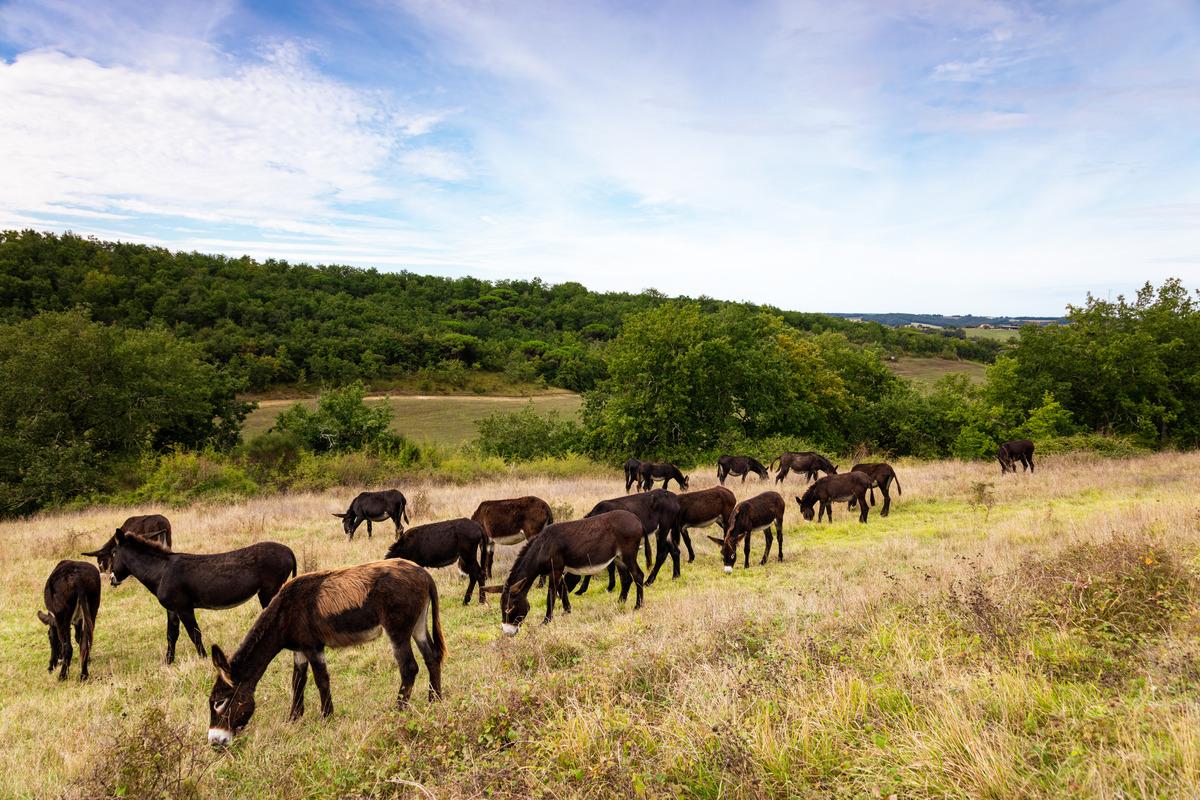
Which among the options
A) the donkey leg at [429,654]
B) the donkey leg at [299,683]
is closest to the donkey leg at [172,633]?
the donkey leg at [299,683]

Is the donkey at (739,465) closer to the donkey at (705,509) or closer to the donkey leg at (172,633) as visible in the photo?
the donkey at (705,509)

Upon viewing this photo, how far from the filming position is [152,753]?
4.46 meters

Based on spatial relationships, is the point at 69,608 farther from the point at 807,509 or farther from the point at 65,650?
the point at 807,509

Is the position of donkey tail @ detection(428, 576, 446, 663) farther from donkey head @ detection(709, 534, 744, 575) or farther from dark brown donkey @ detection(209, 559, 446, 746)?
donkey head @ detection(709, 534, 744, 575)

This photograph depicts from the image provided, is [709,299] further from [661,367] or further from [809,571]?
[809,571]

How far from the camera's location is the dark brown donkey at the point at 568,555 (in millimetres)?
8477

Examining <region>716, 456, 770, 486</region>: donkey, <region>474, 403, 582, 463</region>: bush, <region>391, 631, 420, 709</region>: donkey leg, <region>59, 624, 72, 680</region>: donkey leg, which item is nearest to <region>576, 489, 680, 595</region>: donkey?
<region>391, 631, 420, 709</region>: donkey leg

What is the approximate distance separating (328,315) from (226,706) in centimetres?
8813

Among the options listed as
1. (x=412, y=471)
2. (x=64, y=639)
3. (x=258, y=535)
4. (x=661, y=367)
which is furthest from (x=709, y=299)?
(x=64, y=639)

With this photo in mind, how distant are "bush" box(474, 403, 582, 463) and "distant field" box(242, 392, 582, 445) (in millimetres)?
10278

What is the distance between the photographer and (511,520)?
38.3 feet

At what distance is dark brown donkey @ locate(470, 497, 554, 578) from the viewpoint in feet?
38.1

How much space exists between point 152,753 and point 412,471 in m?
28.1

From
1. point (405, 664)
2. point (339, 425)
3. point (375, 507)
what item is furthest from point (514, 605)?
point (339, 425)
